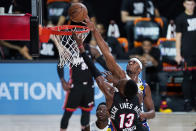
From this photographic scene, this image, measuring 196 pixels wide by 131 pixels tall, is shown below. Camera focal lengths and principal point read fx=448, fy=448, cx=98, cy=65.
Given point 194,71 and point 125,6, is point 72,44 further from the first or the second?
point 125,6

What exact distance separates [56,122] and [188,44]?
2.97 m

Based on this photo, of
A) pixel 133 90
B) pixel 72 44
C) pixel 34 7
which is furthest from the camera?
pixel 72 44

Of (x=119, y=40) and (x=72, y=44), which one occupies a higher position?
(x=72, y=44)

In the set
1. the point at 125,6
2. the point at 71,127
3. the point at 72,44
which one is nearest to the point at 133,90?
the point at 72,44

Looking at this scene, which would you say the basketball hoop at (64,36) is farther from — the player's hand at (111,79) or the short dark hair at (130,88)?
the short dark hair at (130,88)

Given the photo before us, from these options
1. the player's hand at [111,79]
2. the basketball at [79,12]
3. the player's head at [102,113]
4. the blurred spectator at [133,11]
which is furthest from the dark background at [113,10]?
the player's head at [102,113]

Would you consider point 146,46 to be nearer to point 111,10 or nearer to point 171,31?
point 171,31

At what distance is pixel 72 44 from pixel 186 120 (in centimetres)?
330

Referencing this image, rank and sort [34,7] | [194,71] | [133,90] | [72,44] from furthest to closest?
[194,71], [72,44], [34,7], [133,90]

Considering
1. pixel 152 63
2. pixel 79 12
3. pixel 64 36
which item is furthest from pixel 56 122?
pixel 79 12

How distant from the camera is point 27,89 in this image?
8.63 meters

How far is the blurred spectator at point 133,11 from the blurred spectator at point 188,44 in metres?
1.31

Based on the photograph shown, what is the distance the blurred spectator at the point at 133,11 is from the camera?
32.8 feet

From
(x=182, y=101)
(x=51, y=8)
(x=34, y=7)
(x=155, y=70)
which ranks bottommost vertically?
(x=182, y=101)
